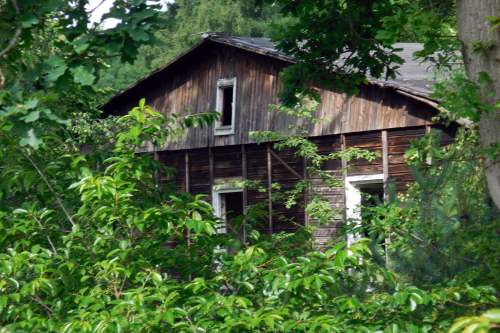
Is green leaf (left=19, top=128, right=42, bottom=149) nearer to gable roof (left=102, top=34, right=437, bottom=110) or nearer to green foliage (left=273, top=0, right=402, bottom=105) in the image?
green foliage (left=273, top=0, right=402, bottom=105)

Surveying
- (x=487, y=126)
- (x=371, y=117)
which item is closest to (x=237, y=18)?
(x=371, y=117)

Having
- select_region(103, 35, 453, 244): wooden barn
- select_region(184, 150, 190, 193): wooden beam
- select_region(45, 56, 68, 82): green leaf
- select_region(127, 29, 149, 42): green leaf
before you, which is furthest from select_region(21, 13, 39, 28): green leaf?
select_region(184, 150, 190, 193): wooden beam

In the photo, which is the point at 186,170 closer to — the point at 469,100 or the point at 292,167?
the point at 292,167

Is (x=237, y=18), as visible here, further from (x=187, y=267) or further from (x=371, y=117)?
(x=187, y=267)

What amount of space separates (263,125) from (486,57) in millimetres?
16966

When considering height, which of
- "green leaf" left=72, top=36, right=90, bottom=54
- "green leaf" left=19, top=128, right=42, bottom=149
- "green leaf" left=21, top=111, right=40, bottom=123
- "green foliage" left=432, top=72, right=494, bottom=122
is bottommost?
"green leaf" left=19, top=128, right=42, bottom=149

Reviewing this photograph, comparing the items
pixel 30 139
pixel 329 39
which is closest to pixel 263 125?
pixel 329 39

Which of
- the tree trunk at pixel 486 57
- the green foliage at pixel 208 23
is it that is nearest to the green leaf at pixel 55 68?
the tree trunk at pixel 486 57

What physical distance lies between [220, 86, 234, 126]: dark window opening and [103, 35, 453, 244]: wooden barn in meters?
0.03

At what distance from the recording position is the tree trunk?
7477 millimetres

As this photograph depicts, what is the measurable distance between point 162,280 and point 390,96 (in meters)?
16.0

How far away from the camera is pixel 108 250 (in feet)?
23.4

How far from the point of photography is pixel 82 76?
673cm

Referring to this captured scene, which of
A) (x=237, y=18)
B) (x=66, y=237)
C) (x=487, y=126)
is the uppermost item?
(x=237, y=18)
